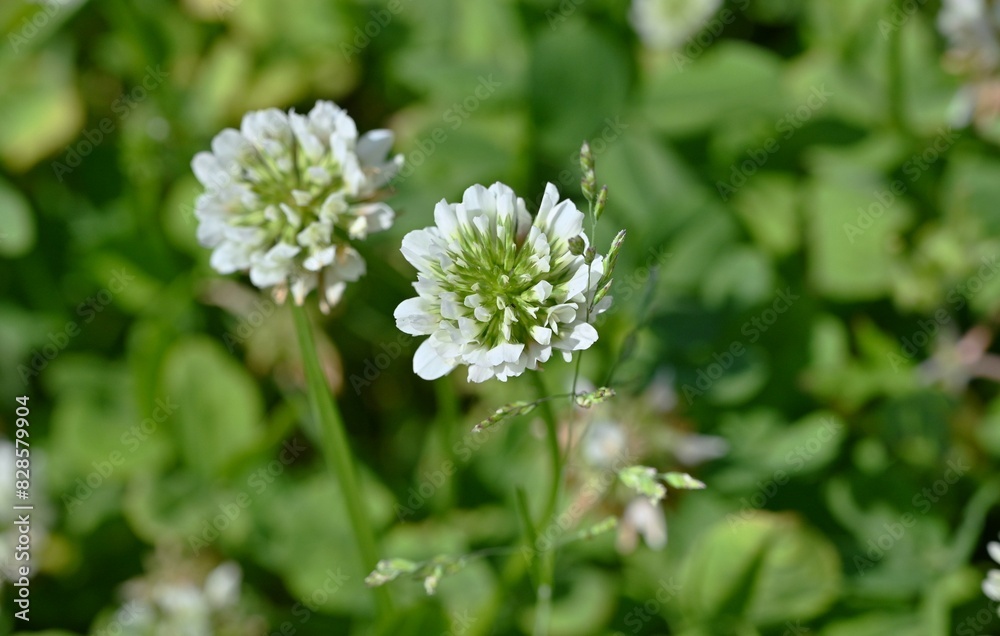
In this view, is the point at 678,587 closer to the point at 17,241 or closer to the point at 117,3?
the point at 17,241

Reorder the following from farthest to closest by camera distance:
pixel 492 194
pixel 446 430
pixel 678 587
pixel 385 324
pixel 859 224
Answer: pixel 385 324
pixel 859 224
pixel 446 430
pixel 678 587
pixel 492 194

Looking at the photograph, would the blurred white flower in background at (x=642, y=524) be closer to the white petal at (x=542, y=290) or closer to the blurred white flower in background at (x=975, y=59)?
the white petal at (x=542, y=290)

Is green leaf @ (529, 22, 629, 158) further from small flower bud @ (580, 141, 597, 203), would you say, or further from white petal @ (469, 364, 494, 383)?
white petal @ (469, 364, 494, 383)

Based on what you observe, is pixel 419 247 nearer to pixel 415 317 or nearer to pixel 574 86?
pixel 415 317

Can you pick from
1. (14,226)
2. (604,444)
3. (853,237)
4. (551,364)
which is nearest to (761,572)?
(604,444)

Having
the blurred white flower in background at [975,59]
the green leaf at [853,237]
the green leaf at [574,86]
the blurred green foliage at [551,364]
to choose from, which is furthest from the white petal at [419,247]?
the blurred white flower in background at [975,59]

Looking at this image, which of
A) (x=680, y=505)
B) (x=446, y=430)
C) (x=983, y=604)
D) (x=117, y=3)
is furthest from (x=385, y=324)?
(x=983, y=604)
